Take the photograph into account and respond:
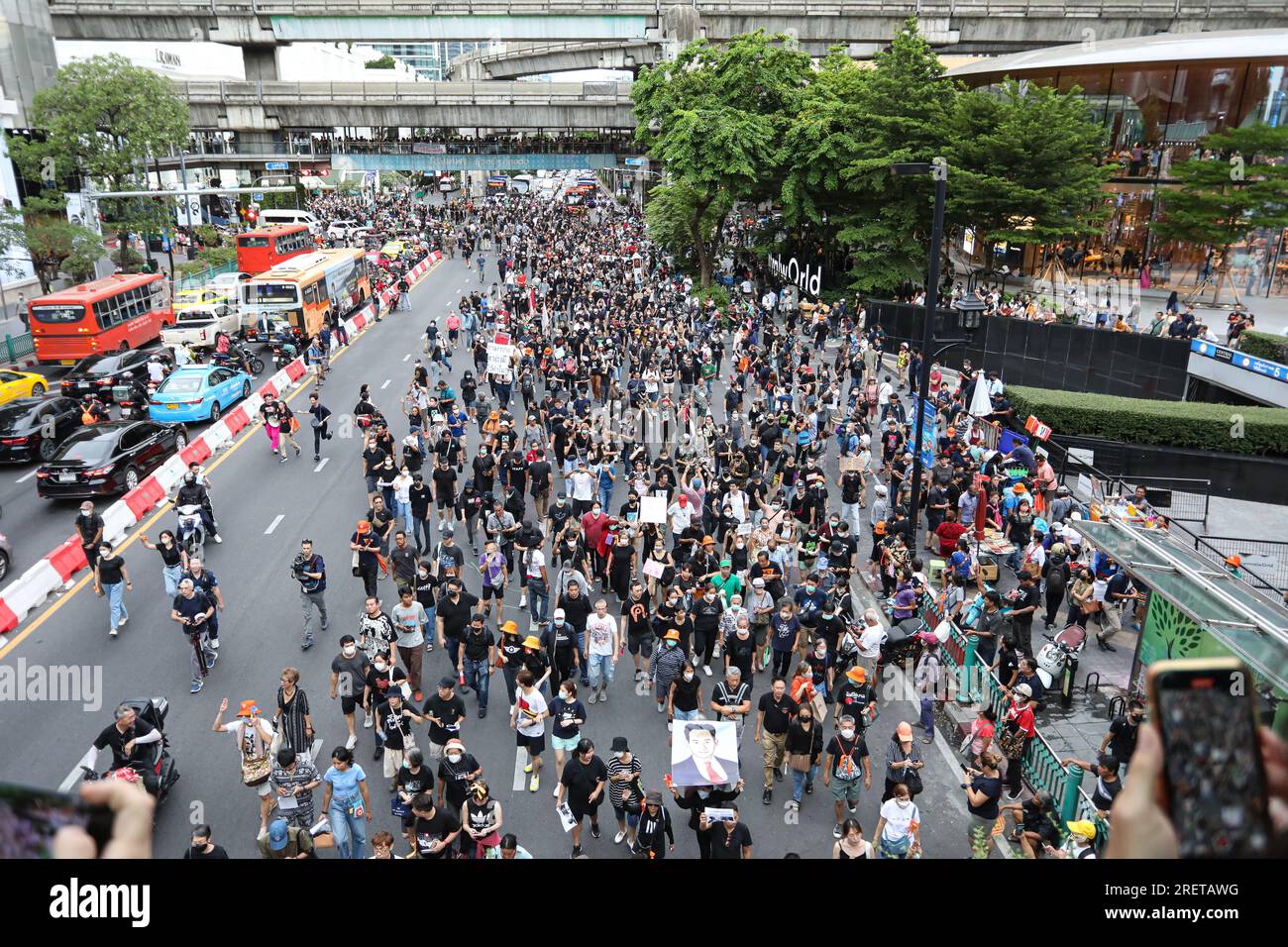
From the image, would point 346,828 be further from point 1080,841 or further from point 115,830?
point 115,830

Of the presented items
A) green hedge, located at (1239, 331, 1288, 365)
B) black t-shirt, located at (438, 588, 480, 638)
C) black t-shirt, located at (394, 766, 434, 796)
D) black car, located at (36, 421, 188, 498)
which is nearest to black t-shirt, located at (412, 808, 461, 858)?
black t-shirt, located at (394, 766, 434, 796)

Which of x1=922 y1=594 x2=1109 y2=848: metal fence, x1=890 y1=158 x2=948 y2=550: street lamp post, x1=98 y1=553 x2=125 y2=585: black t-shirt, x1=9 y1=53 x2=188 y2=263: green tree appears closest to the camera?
x1=922 y1=594 x2=1109 y2=848: metal fence

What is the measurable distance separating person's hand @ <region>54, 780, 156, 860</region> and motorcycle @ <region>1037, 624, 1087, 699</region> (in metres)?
12.9

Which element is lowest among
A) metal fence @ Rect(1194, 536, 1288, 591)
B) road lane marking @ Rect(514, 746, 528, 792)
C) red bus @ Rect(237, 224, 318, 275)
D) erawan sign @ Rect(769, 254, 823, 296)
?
metal fence @ Rect(1194, 536, 1288, 591)

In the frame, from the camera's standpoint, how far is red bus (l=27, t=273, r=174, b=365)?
102ft

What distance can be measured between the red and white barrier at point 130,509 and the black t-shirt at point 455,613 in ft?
26.8

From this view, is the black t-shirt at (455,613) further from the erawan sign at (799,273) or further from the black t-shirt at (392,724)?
the erawan sign at (799,273)

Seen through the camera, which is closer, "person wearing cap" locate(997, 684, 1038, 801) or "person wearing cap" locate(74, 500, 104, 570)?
"person wearing cap" locate(997, 684, 1038, 801)

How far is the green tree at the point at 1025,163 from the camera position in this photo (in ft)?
110

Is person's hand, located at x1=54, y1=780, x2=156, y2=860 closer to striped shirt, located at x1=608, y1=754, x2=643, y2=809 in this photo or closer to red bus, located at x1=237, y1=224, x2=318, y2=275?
striped shirt, located at x1=608, y1=754, x2=643, y2=809

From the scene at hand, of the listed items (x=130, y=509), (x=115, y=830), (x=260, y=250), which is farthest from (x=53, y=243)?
(x=115, y=830)

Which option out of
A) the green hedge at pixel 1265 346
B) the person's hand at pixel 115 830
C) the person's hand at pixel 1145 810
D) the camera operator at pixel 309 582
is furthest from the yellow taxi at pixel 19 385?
the green hedge at pixel 1265 346

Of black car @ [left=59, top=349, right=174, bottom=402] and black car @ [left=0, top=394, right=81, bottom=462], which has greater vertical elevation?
black car @ [left=59, top=349, right=174, bottom=402]

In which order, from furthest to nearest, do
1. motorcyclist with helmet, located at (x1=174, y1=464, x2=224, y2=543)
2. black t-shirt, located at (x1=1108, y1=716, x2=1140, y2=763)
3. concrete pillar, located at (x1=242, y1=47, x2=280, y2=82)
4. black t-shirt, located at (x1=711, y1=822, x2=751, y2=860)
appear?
concrete pillar, located at (x1=242, y1=47, x2=280, y2=82), motorcyclist with helmet, located at (x1=174, y1=464, x2=224, y2=543), black t-shirt, located at (x1=1108, y1=716, x2=1140, y2=763), black t-shirt, located at (x1=711, y1=822, x2=751, y2=860)
